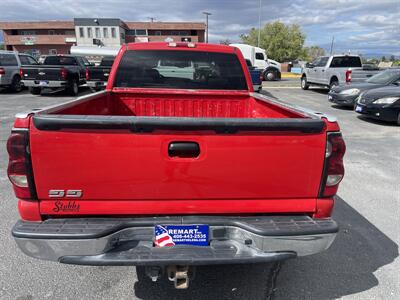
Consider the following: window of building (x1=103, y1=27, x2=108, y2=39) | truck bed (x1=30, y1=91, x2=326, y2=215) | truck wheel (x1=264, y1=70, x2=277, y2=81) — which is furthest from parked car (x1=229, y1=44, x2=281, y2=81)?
window of building (x1=103, y1=27, x2=108, y2=39)

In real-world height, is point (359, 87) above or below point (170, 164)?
below

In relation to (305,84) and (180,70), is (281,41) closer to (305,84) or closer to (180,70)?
(305,84)

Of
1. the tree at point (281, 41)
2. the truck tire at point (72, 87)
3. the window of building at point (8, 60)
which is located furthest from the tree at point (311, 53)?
the window of building at point (8, 60)

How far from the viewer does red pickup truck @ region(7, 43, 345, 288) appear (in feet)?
6.76

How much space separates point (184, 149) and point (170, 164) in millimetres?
135

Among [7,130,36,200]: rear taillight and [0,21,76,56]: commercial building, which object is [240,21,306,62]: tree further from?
[7,130,36,200]: rear taillight

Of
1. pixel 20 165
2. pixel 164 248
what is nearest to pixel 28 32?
pixel 20 165

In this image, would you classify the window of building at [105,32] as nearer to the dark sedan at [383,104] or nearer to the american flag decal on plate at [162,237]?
the dark sedan at [383,104]

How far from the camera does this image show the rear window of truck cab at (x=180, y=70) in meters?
4.20

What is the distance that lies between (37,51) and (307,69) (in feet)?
215

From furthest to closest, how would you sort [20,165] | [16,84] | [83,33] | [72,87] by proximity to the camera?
[83,33]
[16,84]
[72,87]
[20,165]

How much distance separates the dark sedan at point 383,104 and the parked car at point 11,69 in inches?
612

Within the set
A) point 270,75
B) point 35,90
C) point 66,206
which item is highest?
point 66,206

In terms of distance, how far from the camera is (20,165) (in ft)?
6.83
